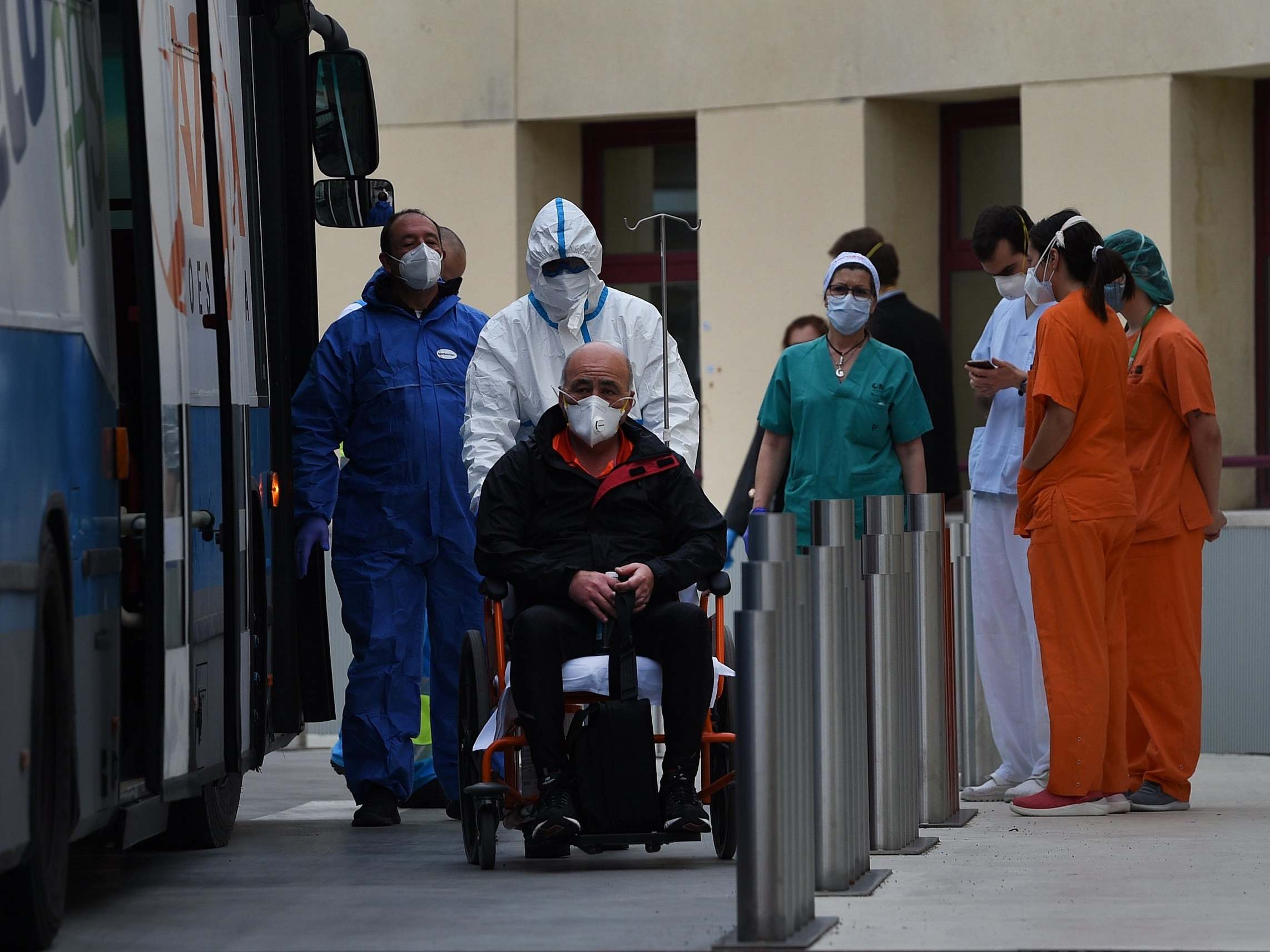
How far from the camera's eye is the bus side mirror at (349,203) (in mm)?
9391

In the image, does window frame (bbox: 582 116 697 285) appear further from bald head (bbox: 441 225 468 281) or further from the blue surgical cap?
the blue surgical cap

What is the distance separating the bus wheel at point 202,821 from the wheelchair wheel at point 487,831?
3.33 feet

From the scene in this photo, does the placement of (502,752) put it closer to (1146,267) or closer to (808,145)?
(1146,267)

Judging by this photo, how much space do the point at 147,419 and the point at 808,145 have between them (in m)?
8.08

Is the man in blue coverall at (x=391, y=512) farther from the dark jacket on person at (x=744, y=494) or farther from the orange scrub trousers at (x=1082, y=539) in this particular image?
the dark jacket on person at (x=744, y=494)

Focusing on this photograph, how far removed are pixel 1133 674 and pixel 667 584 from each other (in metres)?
2.31

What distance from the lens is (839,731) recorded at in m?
6.76

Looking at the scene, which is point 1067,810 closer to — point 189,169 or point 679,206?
point 189,169

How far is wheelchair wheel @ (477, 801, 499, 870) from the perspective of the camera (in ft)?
25.1

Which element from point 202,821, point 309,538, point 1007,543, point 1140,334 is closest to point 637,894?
point 202,821

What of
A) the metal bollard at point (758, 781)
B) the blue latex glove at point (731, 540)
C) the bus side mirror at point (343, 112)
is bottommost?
the metal bollard at point (758, 781)

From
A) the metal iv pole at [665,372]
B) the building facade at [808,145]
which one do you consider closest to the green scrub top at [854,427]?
the metal iv pole at [665,372]

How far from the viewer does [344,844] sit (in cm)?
855

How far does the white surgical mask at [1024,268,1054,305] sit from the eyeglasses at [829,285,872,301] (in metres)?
0.58
